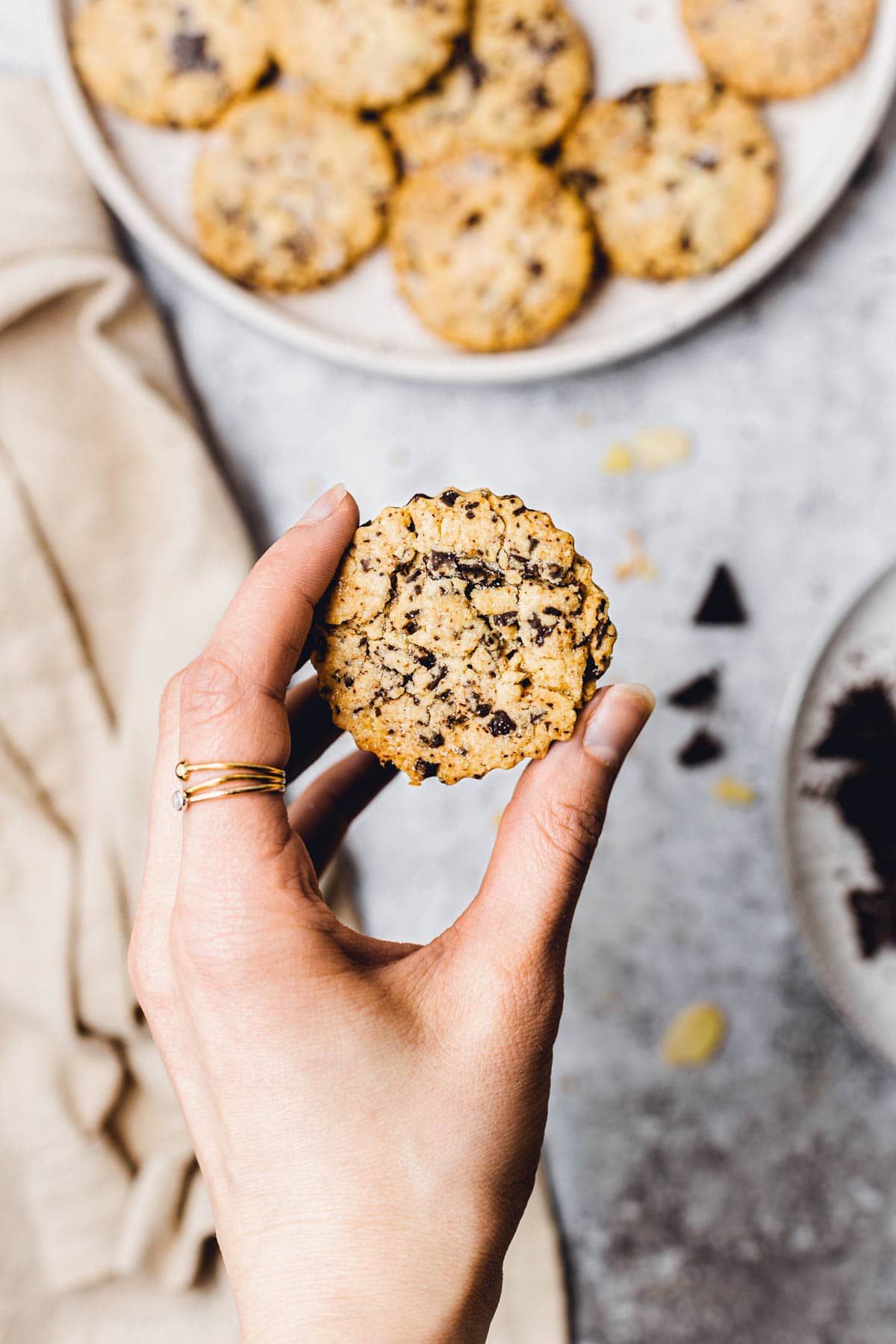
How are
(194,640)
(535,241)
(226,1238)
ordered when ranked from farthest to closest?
1. (194,640)
2. (535,241)
3. (226,1238)

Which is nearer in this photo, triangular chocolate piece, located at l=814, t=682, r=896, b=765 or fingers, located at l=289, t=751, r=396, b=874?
fingers, located at l=289, t=751, r=396, b=874

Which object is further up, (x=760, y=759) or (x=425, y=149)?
(x=425, y=149)

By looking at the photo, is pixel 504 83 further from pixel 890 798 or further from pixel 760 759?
pixel 890 798

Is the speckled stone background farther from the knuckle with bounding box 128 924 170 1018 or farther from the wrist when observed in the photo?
the wrist

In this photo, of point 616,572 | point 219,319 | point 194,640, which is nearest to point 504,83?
point 219,319

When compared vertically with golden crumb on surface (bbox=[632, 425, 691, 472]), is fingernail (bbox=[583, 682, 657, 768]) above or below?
above

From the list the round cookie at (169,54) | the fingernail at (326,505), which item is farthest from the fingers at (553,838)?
the round cookie at (169,54)

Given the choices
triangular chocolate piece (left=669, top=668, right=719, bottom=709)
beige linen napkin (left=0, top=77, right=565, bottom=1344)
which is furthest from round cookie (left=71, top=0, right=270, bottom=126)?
triangular chocolate piece (left=669, top=668, right=719, bottom=709)
